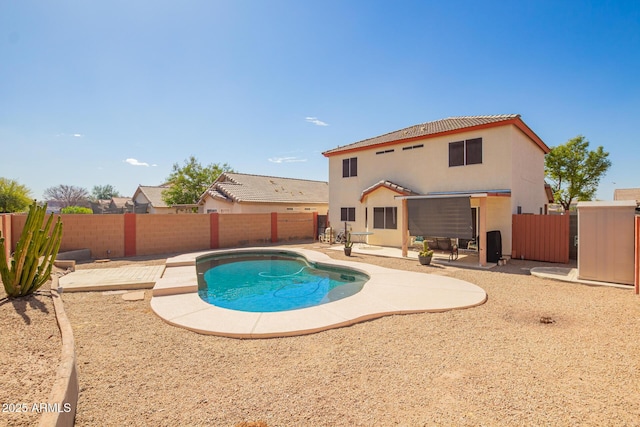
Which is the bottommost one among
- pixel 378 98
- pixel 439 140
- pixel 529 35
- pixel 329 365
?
pixel 329 365

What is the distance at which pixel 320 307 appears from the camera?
6.79m

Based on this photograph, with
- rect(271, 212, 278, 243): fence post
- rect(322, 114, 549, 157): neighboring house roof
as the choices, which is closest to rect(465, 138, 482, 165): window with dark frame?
rect(322, 114, 549, 157): neighboring house roof

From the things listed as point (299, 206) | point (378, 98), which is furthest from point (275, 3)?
point (299, 206)

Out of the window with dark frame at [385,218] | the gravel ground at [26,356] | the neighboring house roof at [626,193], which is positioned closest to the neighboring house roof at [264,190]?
the window with dark frame at [385,218]

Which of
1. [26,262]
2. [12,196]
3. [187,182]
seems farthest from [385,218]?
[12,196]

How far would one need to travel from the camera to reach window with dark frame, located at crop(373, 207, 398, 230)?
17.3m

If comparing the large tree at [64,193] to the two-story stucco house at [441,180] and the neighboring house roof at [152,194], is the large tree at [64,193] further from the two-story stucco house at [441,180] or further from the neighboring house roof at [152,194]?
the two-story stucco house at [441,180]

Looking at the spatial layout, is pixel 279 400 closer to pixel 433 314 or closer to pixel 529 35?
pixel 433 314

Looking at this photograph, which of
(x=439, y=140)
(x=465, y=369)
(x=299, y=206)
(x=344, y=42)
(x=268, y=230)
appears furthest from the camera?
(x=299, y=206)

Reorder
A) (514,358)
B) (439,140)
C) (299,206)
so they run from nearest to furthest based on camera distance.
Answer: (514,358)
(439,140)
(299,206)

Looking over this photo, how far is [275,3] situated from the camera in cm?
1127

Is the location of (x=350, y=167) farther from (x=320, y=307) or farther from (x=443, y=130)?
(x=320, y=307)

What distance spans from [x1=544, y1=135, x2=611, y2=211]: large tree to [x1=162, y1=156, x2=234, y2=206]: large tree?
41069mm

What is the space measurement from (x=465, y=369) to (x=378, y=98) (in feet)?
49.4
